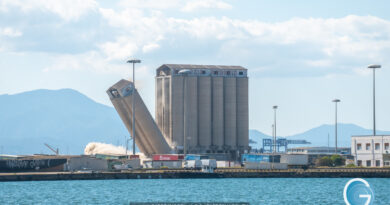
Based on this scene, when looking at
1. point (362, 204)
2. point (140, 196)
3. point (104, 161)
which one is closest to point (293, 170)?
point (104, 161)

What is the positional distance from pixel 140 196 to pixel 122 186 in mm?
22470

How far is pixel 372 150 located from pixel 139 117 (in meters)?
56.1

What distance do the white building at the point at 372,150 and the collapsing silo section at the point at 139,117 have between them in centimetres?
5006

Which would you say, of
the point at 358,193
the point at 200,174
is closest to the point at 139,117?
the point at 200,174

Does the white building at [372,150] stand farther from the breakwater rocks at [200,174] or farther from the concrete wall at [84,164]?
the concrete wall at [84,164]

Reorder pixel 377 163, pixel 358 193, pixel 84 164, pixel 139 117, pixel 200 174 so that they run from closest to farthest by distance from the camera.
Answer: pixel 358 193, pixel 200 174, pixel 84 164, pixel 377 163, pixel 139 117

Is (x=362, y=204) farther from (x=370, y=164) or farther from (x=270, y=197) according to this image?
(x=370, y=164)

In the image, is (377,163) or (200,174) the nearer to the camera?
(200,174)

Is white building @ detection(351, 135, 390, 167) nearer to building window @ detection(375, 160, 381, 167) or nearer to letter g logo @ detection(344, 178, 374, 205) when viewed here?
building window @ detection(375, 160, 381, 167)

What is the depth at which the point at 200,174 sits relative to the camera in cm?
13675

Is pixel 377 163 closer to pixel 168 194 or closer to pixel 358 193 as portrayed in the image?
pixel 168 194

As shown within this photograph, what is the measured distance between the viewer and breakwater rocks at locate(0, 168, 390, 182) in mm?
127375

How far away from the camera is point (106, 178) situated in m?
132

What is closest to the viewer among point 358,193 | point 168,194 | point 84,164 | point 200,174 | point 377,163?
point 358,193
